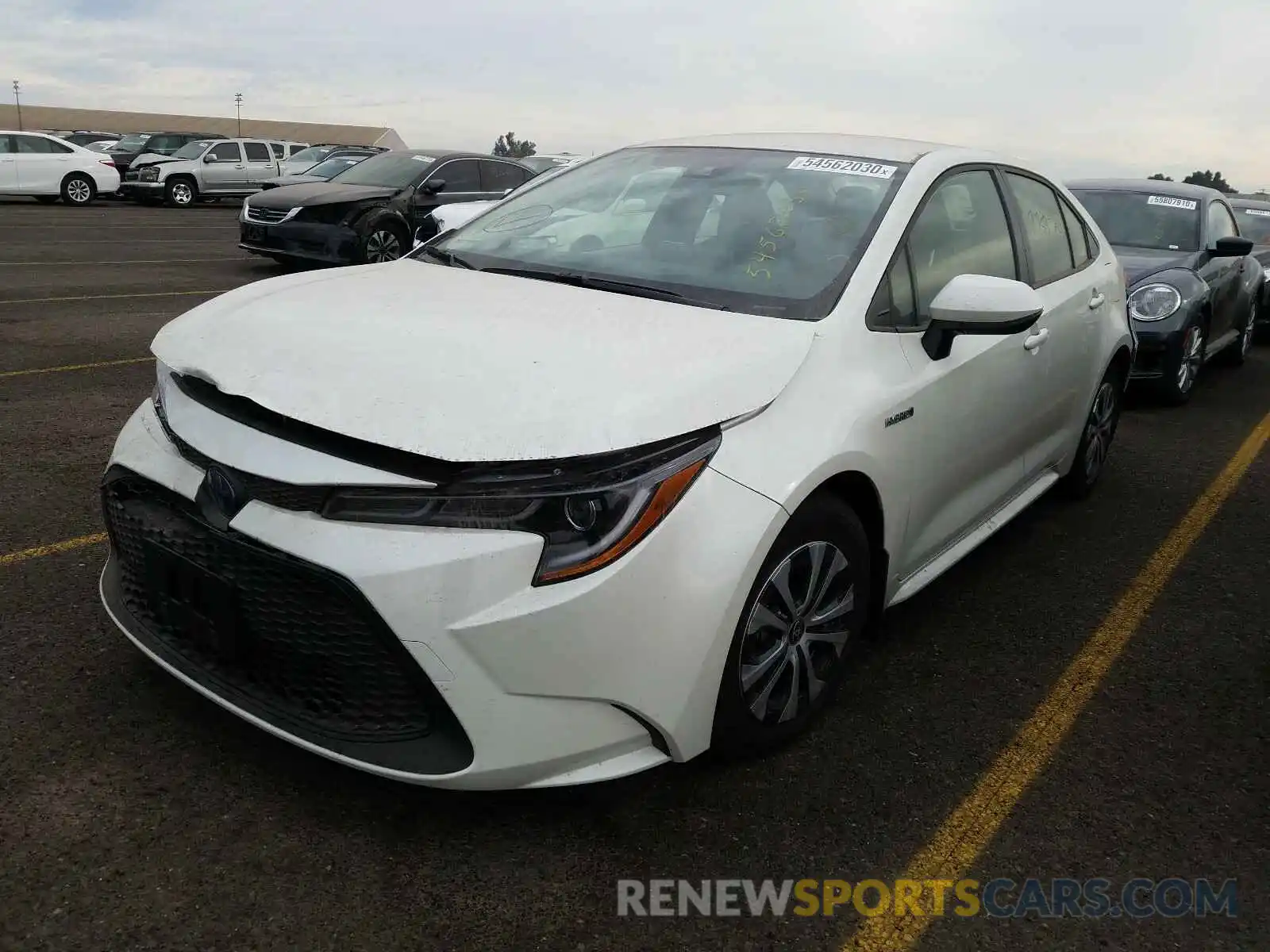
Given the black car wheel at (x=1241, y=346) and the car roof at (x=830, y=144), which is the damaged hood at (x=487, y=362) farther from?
the black car wheel at (x=1241, y=346)

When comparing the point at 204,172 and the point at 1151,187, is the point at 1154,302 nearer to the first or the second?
the point at 1151,187

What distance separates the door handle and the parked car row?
1.1 inches

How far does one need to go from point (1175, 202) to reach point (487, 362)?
7.81 m

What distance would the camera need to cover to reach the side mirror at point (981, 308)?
3107 mm

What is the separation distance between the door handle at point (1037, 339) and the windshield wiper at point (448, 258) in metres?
1.97

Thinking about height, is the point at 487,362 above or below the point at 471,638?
above

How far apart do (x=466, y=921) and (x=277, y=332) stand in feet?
4.69

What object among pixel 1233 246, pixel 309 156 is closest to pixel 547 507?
pixel 1233 246

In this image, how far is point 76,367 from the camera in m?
6.92

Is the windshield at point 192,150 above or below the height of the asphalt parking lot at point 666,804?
above

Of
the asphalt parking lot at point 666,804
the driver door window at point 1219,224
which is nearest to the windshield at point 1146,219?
the driver door window at point 1219,224

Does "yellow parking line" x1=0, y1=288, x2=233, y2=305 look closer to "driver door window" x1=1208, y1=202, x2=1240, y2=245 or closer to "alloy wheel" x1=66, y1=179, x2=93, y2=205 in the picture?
"driver door window" x1=1208, y1=202, x2=1240, y2=245

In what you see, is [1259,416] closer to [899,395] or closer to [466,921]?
[899,395]

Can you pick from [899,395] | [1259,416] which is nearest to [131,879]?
[899,395]
